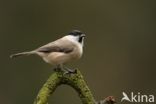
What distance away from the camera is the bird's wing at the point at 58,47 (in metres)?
5.17

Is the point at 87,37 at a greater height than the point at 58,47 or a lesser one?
lesser

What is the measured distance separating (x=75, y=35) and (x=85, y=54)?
281 inches

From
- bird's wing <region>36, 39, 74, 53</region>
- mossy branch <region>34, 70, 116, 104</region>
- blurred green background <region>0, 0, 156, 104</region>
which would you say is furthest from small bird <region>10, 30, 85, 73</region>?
blurred green background <region>0, 0, 156, 104</region>

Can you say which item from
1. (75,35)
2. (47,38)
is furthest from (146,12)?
(75,35)

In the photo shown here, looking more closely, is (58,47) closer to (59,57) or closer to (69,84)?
(59,57)

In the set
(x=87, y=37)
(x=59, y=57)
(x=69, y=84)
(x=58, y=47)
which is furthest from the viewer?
(x=87, y=37)

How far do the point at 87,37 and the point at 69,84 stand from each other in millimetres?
8562

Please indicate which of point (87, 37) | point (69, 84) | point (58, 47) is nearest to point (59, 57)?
point (58, 47)

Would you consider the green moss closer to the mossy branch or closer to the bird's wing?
the mossy branch

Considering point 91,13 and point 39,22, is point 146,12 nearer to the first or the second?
point 91,13

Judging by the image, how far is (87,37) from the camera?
12.6m

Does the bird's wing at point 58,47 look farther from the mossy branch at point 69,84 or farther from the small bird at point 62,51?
the mossy branch at point 69,84

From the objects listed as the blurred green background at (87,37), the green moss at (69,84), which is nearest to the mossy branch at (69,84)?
the green moss at (69,84)

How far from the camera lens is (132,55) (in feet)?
42.1
